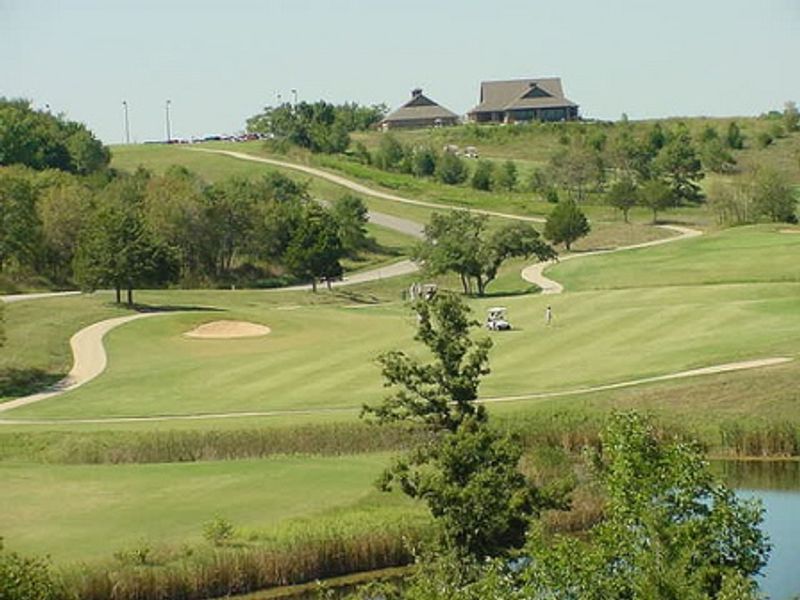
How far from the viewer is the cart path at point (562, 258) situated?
4070 inches

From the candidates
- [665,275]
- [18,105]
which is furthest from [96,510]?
[18,105]

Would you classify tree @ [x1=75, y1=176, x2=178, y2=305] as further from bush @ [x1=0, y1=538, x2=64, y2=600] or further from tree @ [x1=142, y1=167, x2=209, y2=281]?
bush @ [x1=0, y1=538, x2=64, y2=600]

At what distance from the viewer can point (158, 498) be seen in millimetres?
46000

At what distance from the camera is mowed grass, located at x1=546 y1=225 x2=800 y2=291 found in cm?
9875

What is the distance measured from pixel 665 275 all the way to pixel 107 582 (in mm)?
70428

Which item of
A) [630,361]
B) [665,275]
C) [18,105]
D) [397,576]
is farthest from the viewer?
[18,105]

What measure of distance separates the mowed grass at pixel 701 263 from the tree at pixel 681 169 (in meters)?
32.4

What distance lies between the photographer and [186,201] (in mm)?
113750

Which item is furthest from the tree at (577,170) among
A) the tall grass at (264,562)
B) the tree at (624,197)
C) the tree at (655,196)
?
the tall grass at (264,562)

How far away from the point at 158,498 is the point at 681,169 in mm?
118095

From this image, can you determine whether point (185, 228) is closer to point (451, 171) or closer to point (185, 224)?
point (185, 224)

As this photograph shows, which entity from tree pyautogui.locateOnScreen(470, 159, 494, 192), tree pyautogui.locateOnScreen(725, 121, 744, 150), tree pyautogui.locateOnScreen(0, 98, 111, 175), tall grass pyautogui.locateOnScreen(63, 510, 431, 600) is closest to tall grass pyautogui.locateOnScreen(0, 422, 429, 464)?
tall grass pyautogui.locateOnScreen(63, 510, 431, 600)

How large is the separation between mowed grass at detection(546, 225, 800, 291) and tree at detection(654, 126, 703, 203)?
32445 mm

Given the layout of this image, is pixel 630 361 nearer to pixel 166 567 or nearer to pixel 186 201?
pixel 166 567
